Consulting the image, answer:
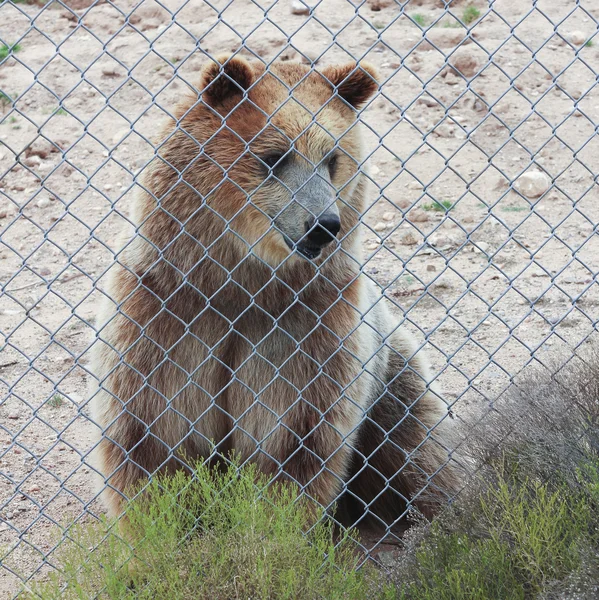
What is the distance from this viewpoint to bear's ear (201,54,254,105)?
3.43 meters

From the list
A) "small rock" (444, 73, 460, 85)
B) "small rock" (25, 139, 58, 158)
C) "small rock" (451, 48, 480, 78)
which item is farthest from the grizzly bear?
"small rock" (444, 73, 460, 85)

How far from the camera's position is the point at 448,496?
3551mm

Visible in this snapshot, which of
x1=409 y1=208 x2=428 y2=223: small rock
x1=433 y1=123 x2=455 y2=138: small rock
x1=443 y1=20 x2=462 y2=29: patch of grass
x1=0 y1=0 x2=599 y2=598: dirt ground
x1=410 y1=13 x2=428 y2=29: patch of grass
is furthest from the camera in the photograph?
x1=443 y1=20 x2=462 y2=29: patch of grass

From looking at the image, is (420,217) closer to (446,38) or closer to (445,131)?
(445,131)

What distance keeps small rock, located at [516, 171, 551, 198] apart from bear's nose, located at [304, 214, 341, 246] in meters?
3.63

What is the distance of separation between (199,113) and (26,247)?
3.35 m

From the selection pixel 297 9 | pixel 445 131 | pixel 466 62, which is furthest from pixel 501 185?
pixel 297 9

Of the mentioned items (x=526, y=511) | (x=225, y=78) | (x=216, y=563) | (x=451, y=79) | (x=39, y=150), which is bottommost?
(x=39, y=150)

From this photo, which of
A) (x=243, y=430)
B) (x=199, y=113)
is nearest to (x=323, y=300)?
(x=243, y=430)

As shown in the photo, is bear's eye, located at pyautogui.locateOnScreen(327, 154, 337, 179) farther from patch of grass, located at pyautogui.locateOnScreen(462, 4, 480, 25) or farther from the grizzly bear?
patch of grass, located at pyautogui.locateOnScreen(462, 4, 480, 25)

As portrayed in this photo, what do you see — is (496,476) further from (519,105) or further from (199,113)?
(519,105)

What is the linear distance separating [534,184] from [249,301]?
3.67 m

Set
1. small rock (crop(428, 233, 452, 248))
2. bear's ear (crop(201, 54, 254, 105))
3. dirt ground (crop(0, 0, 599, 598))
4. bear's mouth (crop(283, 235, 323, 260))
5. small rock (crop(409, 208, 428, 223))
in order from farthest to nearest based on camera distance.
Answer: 1. small rock (crop(409, 208, 428, 223))
2. small rock (crop(428, 233, 452, 248))
3. dirt ground (crop(0, 0, 599, 598))
4. bear's mouth (crop(283, 235, 323, 260))
5. bear's ear (crop(201, 54, 254, 105))

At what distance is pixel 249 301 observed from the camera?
3748 millimetres
